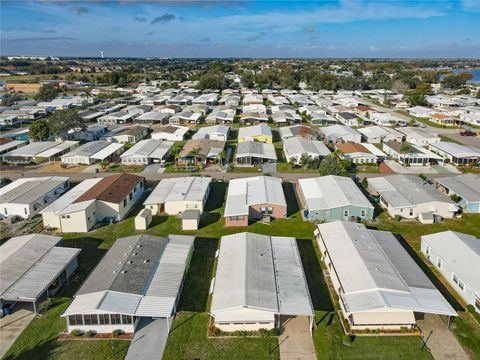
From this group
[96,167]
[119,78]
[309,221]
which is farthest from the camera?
[119,78]

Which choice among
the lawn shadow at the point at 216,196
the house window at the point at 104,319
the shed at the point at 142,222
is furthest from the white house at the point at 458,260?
the shed at the point at 142,222

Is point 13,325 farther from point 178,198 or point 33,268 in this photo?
point 178,198

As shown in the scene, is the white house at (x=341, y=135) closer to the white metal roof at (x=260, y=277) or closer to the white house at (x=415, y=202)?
the white house at (x=415, y=202)

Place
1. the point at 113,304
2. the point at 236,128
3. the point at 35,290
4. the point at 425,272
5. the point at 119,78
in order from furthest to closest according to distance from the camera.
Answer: the point at 119,78
the point at 236,128
the point at 425,272
the point at 35,290
the point at 113,304

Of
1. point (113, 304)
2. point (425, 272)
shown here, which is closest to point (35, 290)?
point (113, 304)

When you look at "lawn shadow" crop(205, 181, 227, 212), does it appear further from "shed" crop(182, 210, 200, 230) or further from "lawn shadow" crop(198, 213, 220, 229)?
"shed" crop(182, 210, 200, 230)

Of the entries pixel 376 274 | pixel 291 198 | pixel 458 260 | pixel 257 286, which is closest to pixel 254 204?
pixel 291 198

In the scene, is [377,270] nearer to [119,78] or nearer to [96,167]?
[96,167]
